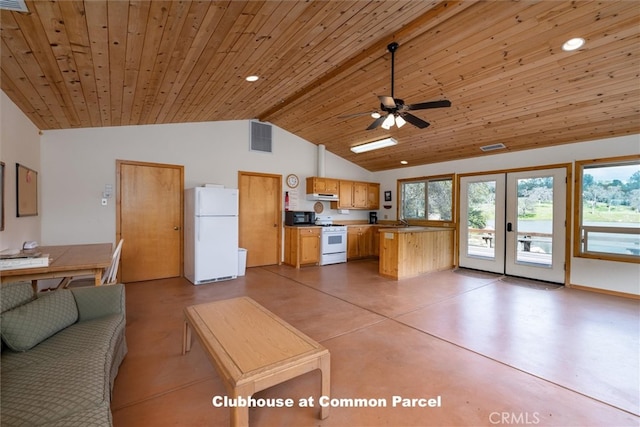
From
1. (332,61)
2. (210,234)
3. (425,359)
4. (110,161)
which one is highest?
(332,61)

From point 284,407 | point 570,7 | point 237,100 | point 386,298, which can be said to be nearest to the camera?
point 284,407

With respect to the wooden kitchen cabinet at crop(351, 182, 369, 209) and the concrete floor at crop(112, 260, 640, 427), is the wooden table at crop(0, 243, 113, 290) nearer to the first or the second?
the concrete floor at crop(112, 260, 640, 427)

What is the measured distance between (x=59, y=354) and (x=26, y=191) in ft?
9.31

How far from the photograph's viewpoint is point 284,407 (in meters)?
1.80

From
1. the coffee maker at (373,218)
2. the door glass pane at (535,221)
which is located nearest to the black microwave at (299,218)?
the coffee maker at (373,218)

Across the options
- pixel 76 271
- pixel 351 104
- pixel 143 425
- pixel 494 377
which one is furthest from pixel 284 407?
pixel 351 104

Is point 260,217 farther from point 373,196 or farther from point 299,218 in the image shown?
point 373,196

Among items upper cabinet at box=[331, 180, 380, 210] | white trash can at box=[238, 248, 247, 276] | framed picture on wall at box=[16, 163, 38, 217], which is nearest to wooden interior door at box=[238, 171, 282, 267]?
white trash can at box=[238, 248, 247, 276]

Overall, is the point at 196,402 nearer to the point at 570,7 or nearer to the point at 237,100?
the point at 237,100

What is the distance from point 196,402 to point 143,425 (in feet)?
0.98

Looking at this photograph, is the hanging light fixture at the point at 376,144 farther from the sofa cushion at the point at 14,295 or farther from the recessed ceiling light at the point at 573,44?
the sofa cushion at the point at 14,295

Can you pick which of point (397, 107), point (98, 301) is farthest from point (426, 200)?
point (98, 301)

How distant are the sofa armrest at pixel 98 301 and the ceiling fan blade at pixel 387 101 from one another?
2963 millimetres

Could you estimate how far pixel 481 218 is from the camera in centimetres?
575
